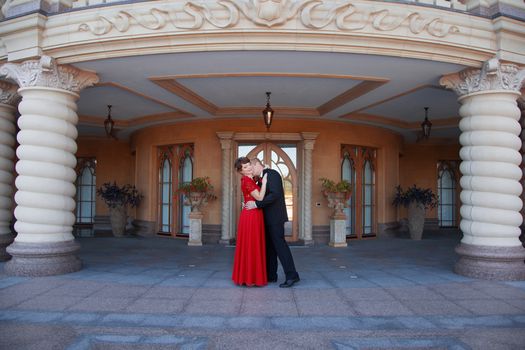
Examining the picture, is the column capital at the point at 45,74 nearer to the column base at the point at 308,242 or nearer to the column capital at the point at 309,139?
the column capital at the point at 309,139

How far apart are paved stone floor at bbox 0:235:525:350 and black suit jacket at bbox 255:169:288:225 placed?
0.87 m

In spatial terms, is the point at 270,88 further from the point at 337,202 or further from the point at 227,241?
the point at 227,241

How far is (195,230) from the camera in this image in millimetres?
9305

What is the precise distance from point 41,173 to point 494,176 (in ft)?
20.7

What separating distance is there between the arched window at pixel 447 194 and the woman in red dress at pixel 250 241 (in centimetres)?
1052

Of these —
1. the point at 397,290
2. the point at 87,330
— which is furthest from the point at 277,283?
the point at 87,330

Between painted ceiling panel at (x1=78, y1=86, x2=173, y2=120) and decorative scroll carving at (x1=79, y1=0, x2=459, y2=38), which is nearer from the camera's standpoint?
decorative scroll carving at (x1=79, y1=0, x2=459, y2=38)

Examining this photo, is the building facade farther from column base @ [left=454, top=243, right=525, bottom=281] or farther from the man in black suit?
the man in black suit

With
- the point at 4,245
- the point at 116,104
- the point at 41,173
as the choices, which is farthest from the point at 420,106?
the point at 4,245

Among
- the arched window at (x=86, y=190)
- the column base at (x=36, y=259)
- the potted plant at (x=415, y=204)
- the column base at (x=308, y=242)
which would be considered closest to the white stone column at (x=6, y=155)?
the column base at (x=36, y=259)

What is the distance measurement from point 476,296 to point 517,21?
12.3ft

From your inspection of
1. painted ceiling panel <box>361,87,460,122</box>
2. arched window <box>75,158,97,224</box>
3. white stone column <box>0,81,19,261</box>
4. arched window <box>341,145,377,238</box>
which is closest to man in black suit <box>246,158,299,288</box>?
painted ceiling panel <box>361,87,460,122</box>

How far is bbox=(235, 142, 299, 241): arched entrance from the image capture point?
9.73 metres

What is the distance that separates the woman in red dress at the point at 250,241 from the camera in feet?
16.5
